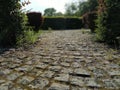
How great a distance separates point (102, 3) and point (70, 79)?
538cm

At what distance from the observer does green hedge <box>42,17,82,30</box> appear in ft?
76.9

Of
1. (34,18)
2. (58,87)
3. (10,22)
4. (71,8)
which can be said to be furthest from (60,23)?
(71,8)

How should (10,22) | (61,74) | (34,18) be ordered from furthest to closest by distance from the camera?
(34,18), (10,22), (61,74)

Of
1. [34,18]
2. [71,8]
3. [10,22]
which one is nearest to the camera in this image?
[10,22]

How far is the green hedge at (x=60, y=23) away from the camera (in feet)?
76.9

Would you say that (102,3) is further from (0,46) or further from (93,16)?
(93,16)

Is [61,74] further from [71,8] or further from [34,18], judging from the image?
[71,8]

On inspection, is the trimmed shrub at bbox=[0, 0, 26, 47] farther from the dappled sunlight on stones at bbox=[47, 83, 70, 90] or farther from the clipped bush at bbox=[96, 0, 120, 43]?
the dappled sunlight on stones at bbox=[47, 83, 70, 90]

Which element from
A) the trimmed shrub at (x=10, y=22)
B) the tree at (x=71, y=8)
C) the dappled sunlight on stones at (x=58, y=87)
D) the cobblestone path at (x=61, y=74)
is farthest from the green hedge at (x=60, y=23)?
the tree at (x=71, y=8)

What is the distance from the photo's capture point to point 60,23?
24531 mm

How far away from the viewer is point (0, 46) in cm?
676

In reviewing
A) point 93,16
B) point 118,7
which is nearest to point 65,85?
point 118,7

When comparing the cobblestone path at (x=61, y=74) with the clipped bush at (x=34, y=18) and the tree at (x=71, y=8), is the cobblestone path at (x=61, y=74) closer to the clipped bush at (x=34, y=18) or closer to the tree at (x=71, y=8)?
the clipped bush at (x=34, y=18)

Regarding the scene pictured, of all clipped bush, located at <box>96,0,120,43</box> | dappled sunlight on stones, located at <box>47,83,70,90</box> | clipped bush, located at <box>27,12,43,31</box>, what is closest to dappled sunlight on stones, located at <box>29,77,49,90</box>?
dappled sunlight on stones, located at <box>47,83,70,90</box>
